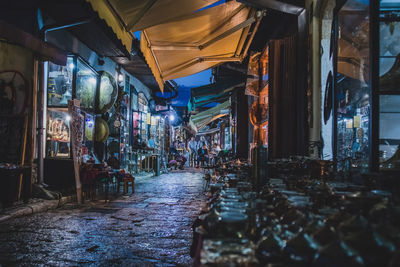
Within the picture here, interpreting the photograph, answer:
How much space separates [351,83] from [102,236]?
4792 millimetres

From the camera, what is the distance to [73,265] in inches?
147

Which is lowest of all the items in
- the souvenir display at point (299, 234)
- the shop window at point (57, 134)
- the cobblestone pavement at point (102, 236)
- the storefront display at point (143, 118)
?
the cobblestone pavement at point (102, 236)

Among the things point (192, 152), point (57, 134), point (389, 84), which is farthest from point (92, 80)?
point (192, 152)

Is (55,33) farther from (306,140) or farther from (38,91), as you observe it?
(306,140)

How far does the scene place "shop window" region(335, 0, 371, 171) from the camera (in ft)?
13.8

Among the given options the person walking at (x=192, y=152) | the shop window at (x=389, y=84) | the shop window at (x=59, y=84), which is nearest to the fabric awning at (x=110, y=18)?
the shop window at (x=389, y=84)

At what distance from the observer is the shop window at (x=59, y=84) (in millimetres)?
9414

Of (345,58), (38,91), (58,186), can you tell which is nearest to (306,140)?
(345,58)

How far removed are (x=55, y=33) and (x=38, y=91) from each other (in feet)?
7.61

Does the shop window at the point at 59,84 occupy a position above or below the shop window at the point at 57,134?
above

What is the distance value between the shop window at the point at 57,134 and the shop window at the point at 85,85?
3.07 feet

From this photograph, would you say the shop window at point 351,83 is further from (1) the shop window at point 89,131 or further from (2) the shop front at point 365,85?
(1) the shop window at point 89,131

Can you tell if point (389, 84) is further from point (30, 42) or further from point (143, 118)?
point (143, 118)

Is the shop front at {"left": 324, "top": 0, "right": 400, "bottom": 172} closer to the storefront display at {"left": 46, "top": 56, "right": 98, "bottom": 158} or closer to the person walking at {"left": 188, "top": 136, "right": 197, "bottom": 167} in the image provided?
the storefront display at {"left": 46, "top": 56, "right": 98, "bottom": 158}
